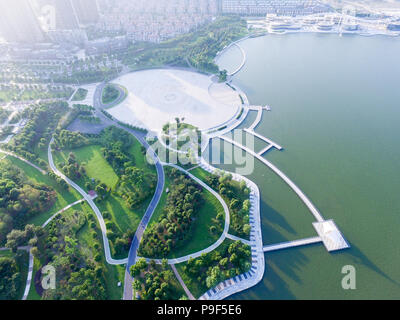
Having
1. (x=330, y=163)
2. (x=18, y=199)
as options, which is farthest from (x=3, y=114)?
(x=330, y=163)

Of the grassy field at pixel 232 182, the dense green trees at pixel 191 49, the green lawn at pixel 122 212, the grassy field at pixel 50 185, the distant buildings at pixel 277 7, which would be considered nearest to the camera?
the green lawn at pixel 122 212

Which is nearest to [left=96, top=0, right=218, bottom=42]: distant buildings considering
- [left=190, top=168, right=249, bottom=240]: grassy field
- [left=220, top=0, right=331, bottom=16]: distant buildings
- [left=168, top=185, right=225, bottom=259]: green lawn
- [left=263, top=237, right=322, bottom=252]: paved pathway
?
[left=220, top=0, right=331, bottom=16]: distant buildings

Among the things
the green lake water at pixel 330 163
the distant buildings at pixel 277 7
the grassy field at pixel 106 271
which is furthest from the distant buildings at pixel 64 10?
the grassy field at pixel 106 271

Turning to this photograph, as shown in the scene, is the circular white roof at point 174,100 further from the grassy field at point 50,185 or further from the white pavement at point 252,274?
the white pavement at point 252,274

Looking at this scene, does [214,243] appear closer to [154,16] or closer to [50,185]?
[50,185]

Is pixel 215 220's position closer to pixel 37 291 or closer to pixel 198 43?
pixel 37 291
